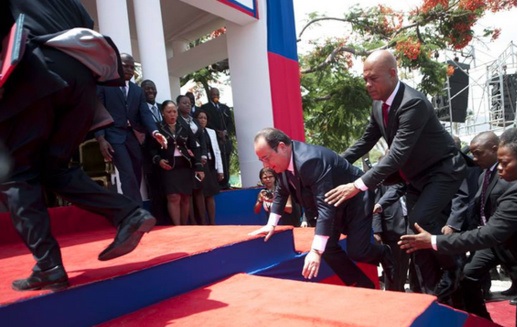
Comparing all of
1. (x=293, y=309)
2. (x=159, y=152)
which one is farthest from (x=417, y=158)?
(x=159, y=152)

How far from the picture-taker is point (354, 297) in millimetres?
1947

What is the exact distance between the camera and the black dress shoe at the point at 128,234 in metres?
1.88

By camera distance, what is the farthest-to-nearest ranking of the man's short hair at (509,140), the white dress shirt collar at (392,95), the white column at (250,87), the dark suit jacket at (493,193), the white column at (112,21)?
1. the white column at (250,87)
2. the white column at (112,21)
3. the dark suit jacket at (493,193)
4. the white dress shirt collar at (392,95)
5. the man's short hair at (509,140)

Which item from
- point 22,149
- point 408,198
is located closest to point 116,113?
point 22,149

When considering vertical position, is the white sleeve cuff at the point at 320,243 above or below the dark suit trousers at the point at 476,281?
above

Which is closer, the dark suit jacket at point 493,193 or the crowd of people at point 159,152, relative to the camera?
the dark suit jacket at point 493,193

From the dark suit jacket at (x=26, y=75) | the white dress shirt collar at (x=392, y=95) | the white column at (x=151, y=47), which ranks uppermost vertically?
the white column at (x=151, y=47)

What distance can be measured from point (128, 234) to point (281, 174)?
1.23 m

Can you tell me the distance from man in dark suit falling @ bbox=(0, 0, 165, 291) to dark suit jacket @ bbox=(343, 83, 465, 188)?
140 cm

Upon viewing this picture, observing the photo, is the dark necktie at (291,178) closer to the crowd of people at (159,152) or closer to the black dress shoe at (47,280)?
the black dress shoe at (47,280)

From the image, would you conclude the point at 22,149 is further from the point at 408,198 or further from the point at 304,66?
the point at 304,66

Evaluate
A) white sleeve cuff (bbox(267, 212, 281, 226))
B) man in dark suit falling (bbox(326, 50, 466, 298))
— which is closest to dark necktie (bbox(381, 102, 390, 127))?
man in dark suit falling (bbox(326, 50, 466, 298))

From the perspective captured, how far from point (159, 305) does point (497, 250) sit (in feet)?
7.12

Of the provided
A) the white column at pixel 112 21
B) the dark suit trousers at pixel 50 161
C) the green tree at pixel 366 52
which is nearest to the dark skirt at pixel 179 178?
the white column at pixel 112 21
